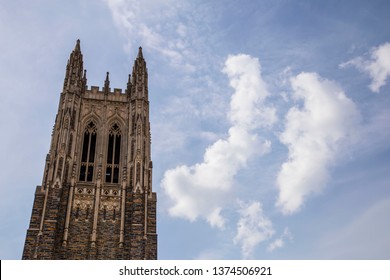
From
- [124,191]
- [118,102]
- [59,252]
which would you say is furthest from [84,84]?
[59,252]

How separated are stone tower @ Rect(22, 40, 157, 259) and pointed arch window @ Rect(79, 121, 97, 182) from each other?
8 cm

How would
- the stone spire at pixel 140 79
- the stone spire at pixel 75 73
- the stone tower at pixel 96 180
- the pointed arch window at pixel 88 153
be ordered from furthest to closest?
the stone spire at pixel 140 79 < the stone spire at pixel 75 73 < the pointed arch window at pixel 88 153 < the stone tower at pixel 96 180

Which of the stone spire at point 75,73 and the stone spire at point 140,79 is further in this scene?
the stone spire at point 140,79

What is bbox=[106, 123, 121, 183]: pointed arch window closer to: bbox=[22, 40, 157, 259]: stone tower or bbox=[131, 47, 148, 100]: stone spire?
bbox=[22, 40, 157, 259]: stone tower

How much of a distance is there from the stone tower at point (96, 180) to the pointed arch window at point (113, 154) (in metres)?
0.09

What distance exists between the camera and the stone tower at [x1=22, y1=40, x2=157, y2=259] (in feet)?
114

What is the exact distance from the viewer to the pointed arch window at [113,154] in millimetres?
40125

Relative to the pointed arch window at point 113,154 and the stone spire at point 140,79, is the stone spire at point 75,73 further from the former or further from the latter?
the pointed arch window at point 113,154

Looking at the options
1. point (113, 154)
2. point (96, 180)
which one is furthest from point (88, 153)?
point (96, 180)

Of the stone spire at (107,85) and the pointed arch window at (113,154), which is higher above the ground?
the stone spire at (107,85)

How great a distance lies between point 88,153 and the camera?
4119cm

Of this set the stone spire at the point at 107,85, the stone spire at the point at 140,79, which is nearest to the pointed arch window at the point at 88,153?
the stone spire at the point at 107,85
